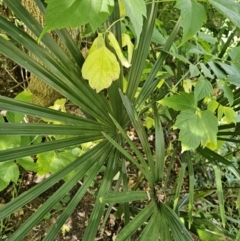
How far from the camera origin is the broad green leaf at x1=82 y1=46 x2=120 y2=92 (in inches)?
29.6

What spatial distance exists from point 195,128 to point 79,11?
0.47m

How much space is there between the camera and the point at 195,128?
82 cm

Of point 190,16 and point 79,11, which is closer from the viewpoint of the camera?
point 79,11

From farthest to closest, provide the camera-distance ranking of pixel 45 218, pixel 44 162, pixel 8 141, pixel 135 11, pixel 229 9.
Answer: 1. pixel 45 218
2. pixel 44 162
3. pixel 8 141
4. pixel 229 9
5. pixel 135 11

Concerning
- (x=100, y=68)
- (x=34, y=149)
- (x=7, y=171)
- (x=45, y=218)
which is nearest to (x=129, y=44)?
(x=100, y=68)

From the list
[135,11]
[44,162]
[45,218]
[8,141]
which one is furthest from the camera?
[45,218]

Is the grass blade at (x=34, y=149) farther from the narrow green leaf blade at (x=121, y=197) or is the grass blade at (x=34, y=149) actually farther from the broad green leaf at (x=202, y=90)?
the broad green leaf at (x=202, y=90)

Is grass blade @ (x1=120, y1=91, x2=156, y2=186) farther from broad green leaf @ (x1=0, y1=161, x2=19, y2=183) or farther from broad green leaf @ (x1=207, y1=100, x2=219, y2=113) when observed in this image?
broad green leaf @ (x1=0, y1=161, x2=19, y2=183)

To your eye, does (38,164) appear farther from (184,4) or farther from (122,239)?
(184,4)

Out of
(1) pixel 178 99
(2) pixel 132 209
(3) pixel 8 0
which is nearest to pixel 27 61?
(3) pixel 8 0

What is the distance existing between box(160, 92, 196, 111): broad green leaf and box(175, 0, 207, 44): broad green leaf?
0.27m

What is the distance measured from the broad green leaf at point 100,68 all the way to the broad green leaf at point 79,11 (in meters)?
0.26

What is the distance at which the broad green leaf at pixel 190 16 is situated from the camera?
0.61 metres

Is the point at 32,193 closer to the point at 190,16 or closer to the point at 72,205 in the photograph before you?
the point at 72,205
